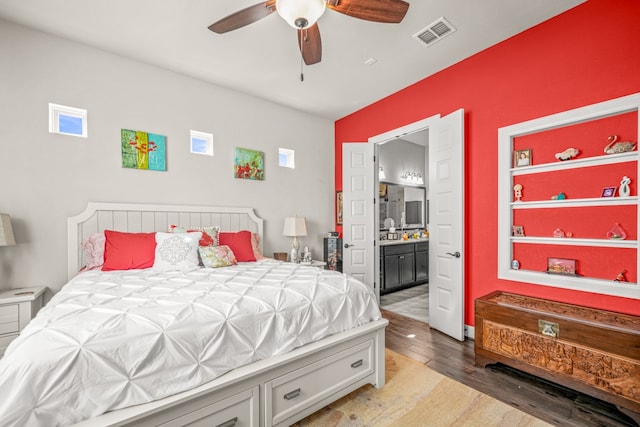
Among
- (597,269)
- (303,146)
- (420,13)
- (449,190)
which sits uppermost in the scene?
(420,13)

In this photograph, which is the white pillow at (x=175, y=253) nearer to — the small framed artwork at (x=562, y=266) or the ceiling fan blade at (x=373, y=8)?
the ceiling fan blade at (x=373, y=8)

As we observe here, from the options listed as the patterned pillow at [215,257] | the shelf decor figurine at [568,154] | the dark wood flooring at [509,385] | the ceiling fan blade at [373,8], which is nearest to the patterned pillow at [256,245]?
the patterned pillow at [215,257]

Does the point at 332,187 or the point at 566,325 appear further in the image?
the point at 332,187

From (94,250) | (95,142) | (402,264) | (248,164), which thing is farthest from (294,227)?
(95,142)

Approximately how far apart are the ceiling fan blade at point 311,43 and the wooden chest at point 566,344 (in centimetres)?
253

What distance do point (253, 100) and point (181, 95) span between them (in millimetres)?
973

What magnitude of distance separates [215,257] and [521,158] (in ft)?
10.0

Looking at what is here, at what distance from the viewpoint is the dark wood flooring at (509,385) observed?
1.83m

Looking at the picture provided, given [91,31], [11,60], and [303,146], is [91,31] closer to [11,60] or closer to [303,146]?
[11,60]

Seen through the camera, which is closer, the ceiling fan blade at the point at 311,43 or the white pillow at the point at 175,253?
the ceiling fan blade at the point at 311,43

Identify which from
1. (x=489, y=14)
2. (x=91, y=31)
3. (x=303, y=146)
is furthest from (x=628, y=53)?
(x=91, y=31)

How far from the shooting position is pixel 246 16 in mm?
1900

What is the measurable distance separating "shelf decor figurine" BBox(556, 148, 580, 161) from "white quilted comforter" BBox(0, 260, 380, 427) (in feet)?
6.61

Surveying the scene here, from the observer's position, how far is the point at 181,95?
137 inches
